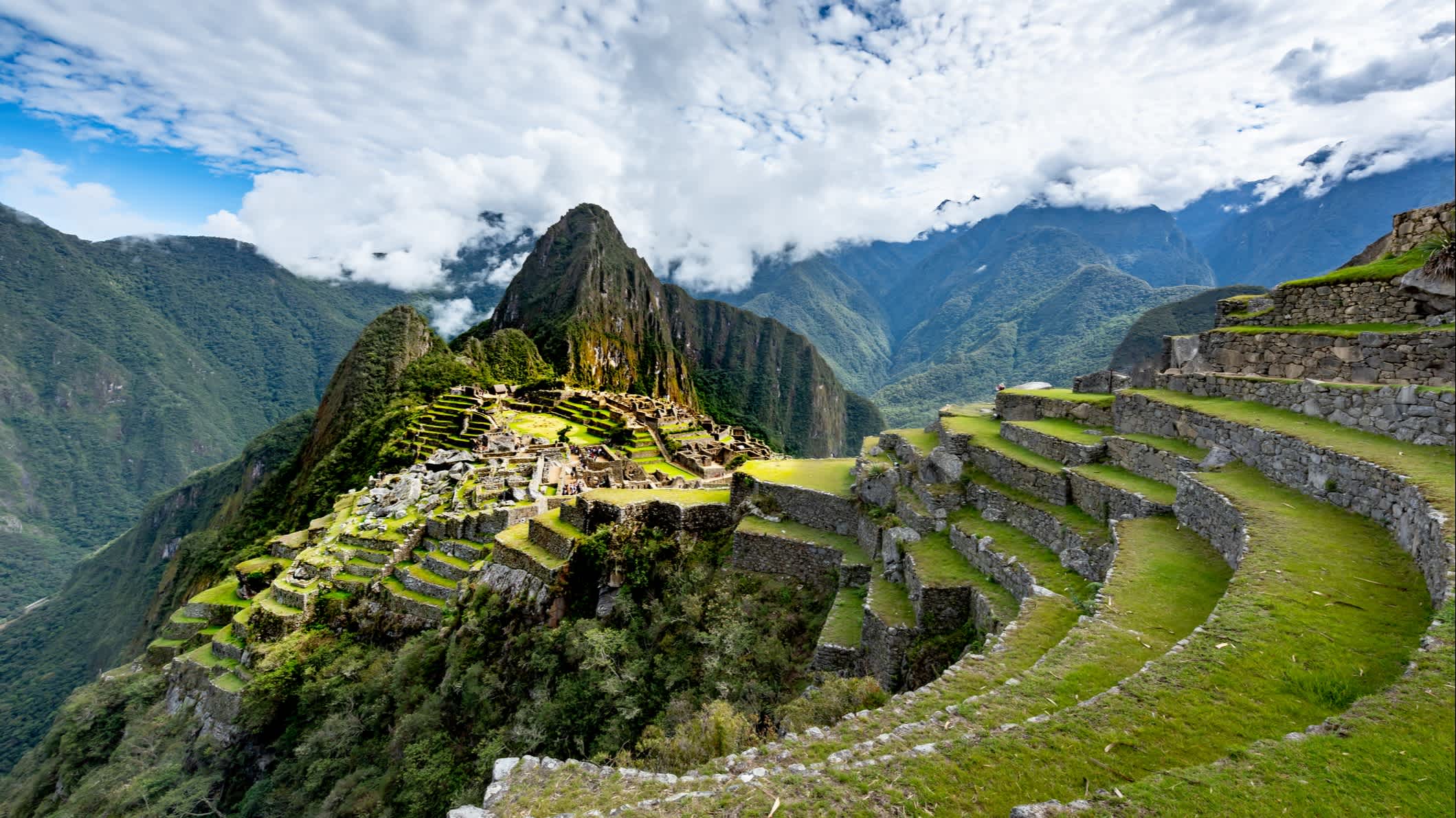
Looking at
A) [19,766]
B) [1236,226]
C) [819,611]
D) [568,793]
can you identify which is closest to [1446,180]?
[1236,226]

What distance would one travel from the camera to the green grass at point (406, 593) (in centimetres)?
2086

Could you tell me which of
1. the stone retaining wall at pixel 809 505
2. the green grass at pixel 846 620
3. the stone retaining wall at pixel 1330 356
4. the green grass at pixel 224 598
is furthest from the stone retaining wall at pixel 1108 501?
the green grass at pixel 224 598

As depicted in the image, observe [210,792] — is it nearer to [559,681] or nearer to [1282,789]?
[559,681]

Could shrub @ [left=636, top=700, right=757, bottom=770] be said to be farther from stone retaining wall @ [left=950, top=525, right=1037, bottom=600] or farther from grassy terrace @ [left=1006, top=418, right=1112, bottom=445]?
grassy terrace @ [left=1006, top=418, right=1112, bottom=445]

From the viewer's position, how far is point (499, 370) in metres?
112

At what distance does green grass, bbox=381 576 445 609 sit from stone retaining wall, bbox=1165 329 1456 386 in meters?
23.9

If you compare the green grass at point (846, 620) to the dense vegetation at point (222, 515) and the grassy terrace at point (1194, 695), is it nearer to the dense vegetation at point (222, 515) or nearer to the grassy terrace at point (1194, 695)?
the grassy terrace at point (1194, 695)

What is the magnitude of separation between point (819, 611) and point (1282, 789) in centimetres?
1104

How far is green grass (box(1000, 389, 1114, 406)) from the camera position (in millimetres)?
13891

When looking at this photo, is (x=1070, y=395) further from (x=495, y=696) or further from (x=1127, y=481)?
(x=495, y=696)

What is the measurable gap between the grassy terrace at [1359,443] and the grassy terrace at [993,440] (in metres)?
2.56

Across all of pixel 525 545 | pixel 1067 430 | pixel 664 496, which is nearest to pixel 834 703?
pixel 1067 430

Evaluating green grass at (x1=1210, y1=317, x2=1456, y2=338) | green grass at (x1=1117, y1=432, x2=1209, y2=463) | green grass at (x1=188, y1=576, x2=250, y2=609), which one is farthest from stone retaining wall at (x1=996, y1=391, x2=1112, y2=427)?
green grass at (x1=188, y1=576, x2=250, y2=609)

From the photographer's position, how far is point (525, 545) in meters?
19.7
